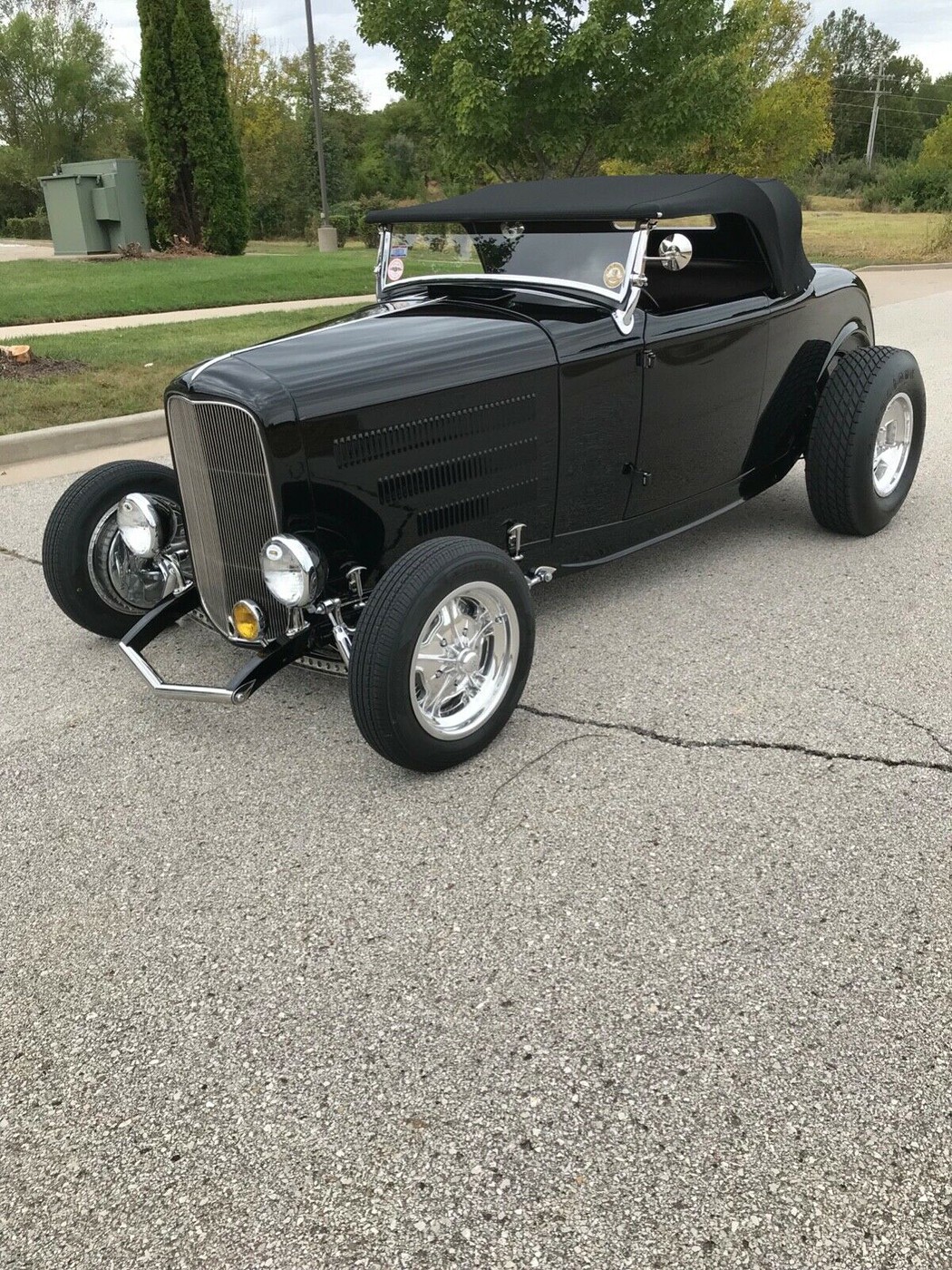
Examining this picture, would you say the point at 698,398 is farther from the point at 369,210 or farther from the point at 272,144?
the point at 272,144

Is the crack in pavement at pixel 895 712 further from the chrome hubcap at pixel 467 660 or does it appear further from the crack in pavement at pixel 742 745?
the chrome hubcap at pixel 467 660

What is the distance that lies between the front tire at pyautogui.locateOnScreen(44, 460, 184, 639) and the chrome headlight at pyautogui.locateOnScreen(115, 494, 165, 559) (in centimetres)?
15

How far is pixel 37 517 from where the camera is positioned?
5.81m

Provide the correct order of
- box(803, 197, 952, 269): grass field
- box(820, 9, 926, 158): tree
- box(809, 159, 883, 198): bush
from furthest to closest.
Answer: box(820, 9, 926, 158): tree, box(809, 159, 883, 198): bush, box(803, 197, 952, 269): grass field

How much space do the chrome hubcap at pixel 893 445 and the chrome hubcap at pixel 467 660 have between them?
2744mm

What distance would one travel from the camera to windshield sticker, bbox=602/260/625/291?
→ 4012 millimetres

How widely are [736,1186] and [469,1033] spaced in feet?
2.05

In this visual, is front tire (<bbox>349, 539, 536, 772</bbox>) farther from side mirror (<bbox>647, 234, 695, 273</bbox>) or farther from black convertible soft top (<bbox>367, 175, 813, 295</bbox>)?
black convertible soft top (<bbox>367, 175, 813, 295</bbox>)

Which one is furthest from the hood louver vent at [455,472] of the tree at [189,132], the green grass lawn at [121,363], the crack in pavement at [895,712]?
the tree at [189,132]

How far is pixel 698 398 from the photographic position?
440 cm

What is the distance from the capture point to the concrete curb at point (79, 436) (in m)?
7.00

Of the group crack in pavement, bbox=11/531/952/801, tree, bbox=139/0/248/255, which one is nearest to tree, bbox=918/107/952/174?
tree, bbox=139/0/248/255

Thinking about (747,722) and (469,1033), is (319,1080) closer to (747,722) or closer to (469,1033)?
(469,1033)

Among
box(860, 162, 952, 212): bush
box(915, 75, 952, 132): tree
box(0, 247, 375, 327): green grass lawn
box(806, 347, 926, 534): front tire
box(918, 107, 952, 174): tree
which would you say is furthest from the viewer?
box(915, 75, 952, 132): tree
